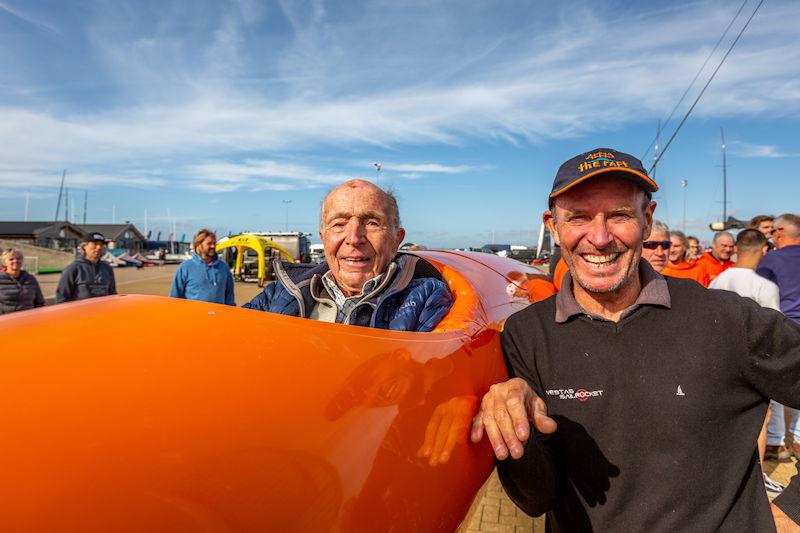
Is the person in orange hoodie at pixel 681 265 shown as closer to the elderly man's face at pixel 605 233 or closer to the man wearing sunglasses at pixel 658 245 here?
the man wearing sunglasses at pixel 658 245

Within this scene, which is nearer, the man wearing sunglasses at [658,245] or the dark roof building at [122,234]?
the man wearing sunglasses at [658,245]

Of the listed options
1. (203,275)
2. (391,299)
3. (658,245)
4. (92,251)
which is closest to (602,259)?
A: (391,299)

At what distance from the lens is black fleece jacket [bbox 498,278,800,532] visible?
1.19 metres

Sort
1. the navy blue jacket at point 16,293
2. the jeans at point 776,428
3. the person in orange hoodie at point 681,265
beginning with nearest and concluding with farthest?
the jeans at point 776,428
the navy blue jacket at point 16,293
the person in orange hoodie at point 681,265

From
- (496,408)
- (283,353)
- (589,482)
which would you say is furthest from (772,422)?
(283,353)

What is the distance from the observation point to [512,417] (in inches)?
40.6

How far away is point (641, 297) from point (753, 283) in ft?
Answer: 8.15

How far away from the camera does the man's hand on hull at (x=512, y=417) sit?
39.6 inches

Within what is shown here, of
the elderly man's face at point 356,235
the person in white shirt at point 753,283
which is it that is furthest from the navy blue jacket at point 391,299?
the person in white shirt at point 753,283

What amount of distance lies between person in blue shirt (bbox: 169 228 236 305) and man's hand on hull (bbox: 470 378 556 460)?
4.25m

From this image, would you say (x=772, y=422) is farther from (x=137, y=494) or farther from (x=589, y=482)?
(x=137, y=494)

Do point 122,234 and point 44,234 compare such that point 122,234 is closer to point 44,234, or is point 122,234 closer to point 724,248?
point 44,234

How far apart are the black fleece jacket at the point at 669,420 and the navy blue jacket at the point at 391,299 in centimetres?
55

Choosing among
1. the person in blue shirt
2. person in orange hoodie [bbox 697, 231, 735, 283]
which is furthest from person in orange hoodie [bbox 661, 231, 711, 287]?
the person in blue shirt
